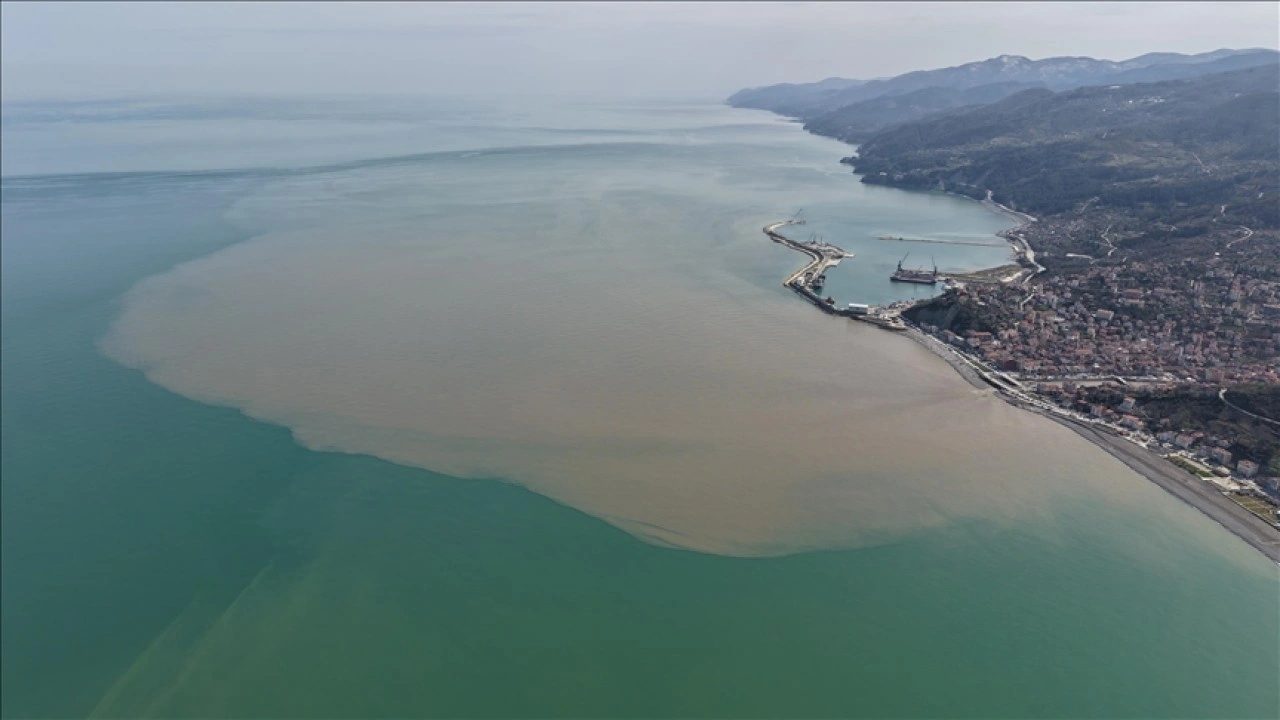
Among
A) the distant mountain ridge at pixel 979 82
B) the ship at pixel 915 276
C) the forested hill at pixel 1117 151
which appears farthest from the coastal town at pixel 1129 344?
the distant mountain ridge at pixel 979 82

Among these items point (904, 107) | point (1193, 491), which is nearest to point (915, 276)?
point (1193, 491)

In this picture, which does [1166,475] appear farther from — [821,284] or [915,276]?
[915,276]

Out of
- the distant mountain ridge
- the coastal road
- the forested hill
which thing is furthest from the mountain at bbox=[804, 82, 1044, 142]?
the coastal road

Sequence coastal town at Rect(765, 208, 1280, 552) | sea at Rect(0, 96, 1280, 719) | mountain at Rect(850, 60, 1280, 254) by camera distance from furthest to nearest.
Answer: mountain at Rect(850, 60, 1280, 254)
coastal town at Rect(765, 208, 1280, 552)
sea at Rect(0, 96, 1280, 719)

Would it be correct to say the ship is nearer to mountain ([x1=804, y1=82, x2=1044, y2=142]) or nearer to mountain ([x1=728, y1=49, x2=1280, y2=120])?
mountain ([x1=804, y1=82, x2=1044, y2=142])

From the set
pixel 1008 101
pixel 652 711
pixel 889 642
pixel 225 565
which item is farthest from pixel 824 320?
pixel 1008 101

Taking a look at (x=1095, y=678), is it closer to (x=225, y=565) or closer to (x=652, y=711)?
(x=652, y=711)

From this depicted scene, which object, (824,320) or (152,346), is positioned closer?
(152,346)
